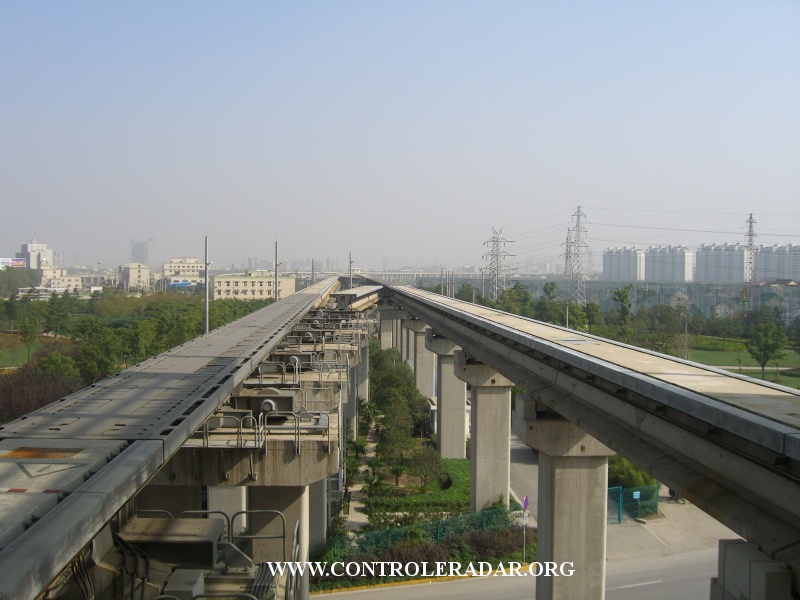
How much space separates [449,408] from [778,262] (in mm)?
53701

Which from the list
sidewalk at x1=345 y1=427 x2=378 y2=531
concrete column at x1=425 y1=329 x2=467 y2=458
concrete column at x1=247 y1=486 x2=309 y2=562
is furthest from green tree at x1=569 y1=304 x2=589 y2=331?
concrete column at x1=247 y1=486 x2=309 y2=562

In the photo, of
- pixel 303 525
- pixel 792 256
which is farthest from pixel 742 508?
pixel 792 256

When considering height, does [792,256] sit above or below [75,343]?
above

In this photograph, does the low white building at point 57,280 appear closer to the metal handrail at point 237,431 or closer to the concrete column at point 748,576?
the metal handrail at point 237,431

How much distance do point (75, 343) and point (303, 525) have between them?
143 feet

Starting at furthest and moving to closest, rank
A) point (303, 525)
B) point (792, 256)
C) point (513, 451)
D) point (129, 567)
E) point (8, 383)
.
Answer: point (792, 256)
point (8, 383)
point (513, 451)
point (303, 525)
point (129, 567)

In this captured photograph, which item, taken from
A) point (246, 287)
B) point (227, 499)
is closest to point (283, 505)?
point (227, 499)

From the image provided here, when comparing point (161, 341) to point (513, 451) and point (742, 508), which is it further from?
point (742, 508)

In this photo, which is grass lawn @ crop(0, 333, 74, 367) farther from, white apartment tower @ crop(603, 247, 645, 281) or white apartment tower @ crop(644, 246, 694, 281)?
white apartment tower @ crop(603, 247, 645, 281)

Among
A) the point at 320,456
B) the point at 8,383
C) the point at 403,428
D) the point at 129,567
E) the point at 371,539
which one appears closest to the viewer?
the point at 129,567

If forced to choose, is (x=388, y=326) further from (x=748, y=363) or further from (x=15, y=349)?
(x=748, y=363)

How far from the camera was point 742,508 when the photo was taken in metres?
6.46

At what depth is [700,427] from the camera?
23.9 feet

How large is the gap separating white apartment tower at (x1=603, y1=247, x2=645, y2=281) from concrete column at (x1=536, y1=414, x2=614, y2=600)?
106 m
